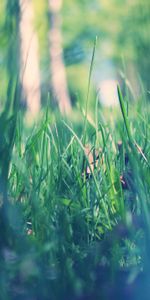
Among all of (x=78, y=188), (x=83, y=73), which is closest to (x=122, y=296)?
(x=78, y=188)

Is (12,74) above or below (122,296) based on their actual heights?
above

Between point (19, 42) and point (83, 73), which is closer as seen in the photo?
point (19, 42)

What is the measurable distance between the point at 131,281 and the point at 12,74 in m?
0.37

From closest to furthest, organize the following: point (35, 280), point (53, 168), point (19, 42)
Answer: point (35, 280) → point (19, 42) → point (53, 168)

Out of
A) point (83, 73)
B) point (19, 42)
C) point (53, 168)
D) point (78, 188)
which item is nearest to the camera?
point (19, 42)

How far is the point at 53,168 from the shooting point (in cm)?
106

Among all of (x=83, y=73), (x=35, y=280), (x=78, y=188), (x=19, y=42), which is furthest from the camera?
(x=83, y=73)

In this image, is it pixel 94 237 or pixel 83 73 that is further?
pixel 83 73

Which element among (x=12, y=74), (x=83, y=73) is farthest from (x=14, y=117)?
(x=83, y=73)

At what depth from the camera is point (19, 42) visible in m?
0.83

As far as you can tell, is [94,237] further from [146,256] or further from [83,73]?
[83,73]

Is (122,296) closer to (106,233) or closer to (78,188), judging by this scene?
(106,233)

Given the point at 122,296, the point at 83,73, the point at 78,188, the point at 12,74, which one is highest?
the point at 83,73

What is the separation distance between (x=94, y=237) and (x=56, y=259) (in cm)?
14
